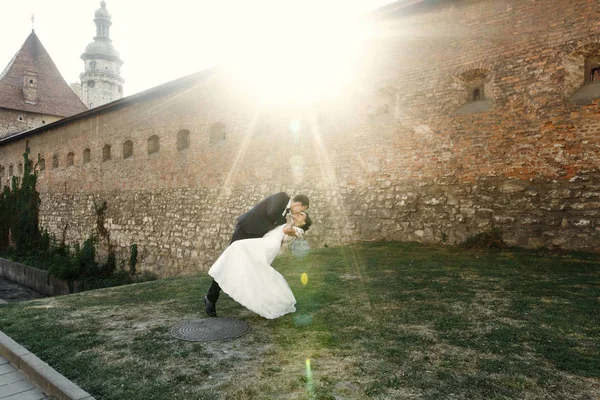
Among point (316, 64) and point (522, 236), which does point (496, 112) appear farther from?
point (316, 64)

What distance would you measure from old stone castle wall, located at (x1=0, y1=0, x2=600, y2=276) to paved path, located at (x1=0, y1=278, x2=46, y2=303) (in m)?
6.56

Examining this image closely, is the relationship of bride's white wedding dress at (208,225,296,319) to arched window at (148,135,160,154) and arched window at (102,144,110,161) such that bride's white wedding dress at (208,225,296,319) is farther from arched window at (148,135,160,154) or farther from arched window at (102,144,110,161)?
arched window at (102,144,110,161)

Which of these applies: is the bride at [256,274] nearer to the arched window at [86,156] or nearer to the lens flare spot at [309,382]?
the lens flare spot at [309,382]

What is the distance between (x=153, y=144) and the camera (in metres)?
15.8

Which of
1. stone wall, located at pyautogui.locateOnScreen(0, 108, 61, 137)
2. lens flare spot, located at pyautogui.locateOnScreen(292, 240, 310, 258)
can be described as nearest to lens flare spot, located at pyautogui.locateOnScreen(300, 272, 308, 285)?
lens flare spot, located at pyautogui.locateOnScreen(292, 240, 310, 258)

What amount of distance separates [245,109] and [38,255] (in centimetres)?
1571

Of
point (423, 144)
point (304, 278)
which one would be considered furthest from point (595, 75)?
point (304, 278)

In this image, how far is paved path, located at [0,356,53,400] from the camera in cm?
311

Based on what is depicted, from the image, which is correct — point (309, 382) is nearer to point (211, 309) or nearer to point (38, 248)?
point (211, 309)

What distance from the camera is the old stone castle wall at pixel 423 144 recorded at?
7281mm

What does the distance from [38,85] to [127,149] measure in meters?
19.0

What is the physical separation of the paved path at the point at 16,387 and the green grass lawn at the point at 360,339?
0.70 ft

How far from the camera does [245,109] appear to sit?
1241 cm

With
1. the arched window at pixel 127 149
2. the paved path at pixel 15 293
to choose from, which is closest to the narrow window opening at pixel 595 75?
the arched window at pixel 127 149
